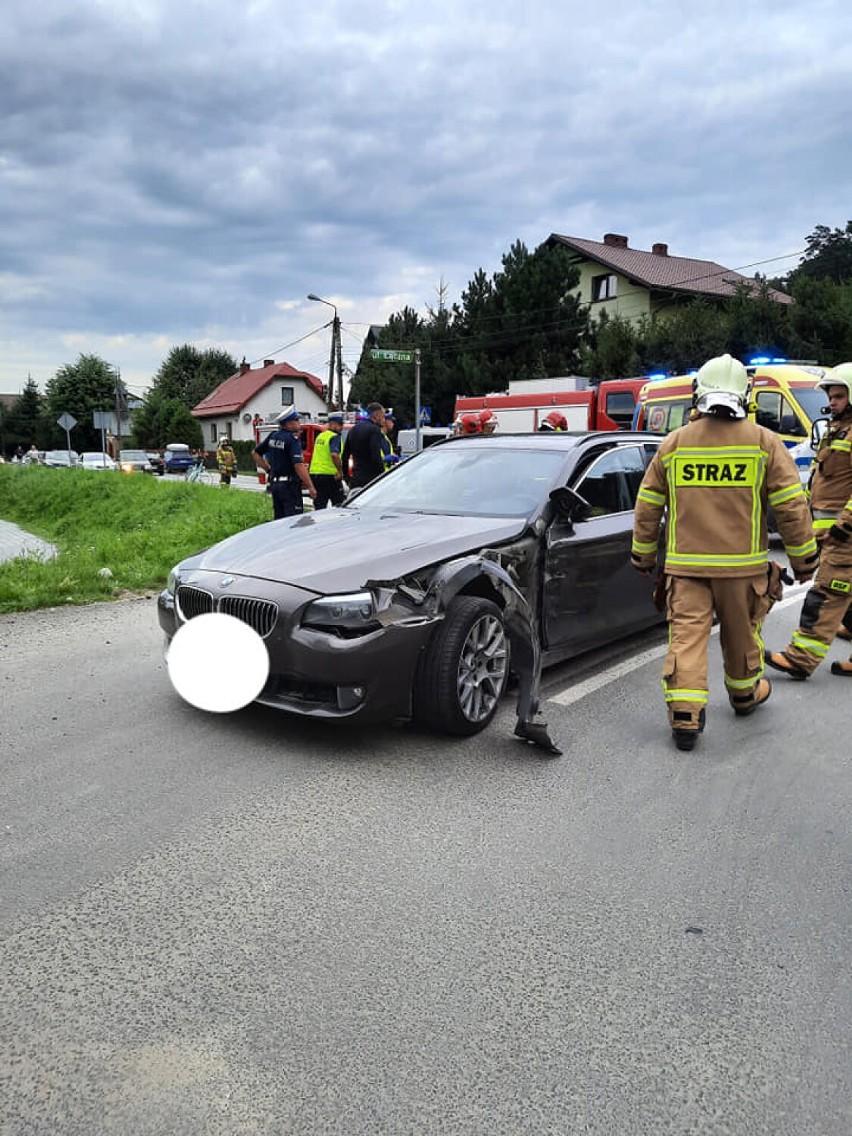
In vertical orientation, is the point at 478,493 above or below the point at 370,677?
above

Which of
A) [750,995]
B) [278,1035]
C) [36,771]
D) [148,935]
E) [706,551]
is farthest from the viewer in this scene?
[706,551]

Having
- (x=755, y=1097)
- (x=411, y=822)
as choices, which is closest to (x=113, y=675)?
(x=411, y=822)

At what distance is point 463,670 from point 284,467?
6392 millimetres

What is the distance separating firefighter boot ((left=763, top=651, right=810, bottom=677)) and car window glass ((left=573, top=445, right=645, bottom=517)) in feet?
4.32

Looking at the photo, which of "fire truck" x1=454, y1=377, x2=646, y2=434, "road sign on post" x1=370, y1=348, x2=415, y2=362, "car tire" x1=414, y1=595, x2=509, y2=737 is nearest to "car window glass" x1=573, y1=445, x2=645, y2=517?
"car tire" x1=414, y1=595, x2=509, y2=737

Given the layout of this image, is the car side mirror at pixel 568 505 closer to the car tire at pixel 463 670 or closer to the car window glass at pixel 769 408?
the car tire at pixel 463 670

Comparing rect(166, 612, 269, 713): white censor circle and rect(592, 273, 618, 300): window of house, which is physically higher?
rect(592, 273, 618, 300): window of house

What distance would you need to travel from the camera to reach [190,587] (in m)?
4.46

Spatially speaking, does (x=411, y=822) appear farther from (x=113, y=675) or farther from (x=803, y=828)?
(x=113, y=675)

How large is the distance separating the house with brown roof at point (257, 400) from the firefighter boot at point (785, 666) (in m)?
62.8

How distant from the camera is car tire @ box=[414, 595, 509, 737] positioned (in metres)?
4.05

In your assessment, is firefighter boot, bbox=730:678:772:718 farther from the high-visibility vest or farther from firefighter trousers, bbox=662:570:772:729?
the high-visibility vest

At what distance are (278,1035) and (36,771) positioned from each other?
210cm

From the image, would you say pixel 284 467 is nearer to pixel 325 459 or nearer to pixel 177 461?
pixel 325 459
